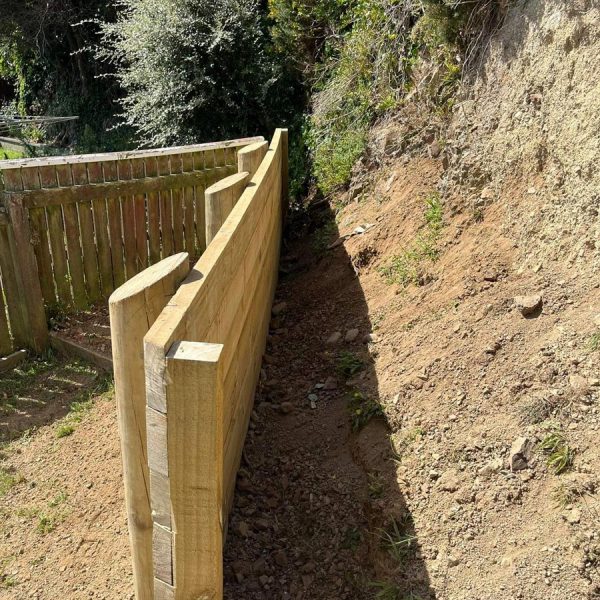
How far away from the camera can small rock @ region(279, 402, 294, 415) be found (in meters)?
3.79

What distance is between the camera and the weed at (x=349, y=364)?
12.8 feet

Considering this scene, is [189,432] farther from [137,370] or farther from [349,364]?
[349,364]

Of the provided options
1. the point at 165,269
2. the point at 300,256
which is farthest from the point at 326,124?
the point at 165,269

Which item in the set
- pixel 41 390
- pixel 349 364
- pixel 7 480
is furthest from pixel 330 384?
pixel 41 390

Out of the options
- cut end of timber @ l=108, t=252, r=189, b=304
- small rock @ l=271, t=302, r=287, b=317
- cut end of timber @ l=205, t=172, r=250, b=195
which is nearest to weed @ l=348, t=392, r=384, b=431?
cut end of timber @ l=205, t=172, r=250, b=195

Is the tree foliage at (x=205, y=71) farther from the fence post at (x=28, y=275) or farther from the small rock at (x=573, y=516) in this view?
the small rock at (x=573, y=516)

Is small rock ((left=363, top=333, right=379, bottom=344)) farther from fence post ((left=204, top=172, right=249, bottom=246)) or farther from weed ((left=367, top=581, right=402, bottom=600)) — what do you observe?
weed ((left=367, top=581, right=402, bottom=600))

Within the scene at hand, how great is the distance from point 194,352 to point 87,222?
386 cm

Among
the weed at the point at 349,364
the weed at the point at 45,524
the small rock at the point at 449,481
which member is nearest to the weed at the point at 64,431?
the weed at the point at 45,524

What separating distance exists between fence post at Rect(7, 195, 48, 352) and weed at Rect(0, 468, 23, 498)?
151 centimetres

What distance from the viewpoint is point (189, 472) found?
5.92 feet

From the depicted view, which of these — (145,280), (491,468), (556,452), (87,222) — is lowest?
(491,468)

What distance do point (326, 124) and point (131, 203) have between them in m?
2.90

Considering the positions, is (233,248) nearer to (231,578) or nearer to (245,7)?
(231,578)
